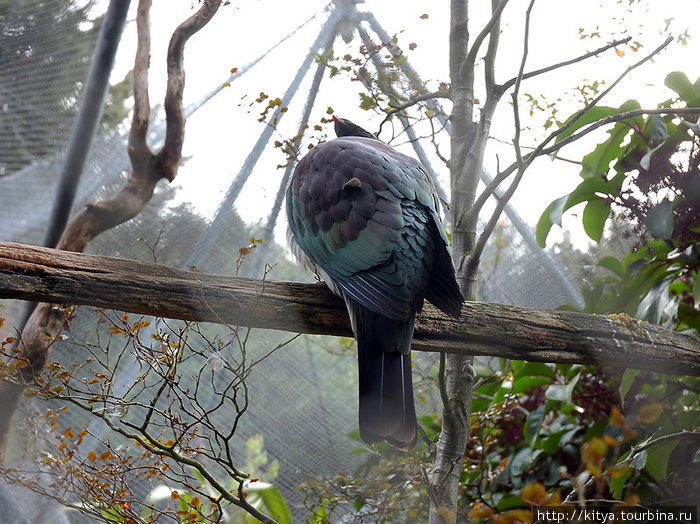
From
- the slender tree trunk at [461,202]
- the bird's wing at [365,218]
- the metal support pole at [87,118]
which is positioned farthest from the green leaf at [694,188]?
the metal support pole at [87,118]

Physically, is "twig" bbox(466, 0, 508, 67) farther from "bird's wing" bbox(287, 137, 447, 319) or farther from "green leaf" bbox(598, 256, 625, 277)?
"green leaf" bbox(598, 256, 625, 277)

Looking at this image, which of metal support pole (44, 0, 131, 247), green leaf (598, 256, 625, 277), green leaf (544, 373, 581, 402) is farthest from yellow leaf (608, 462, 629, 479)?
metal support pole (44, 0, 131, 247)

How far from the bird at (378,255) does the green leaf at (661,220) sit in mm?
518

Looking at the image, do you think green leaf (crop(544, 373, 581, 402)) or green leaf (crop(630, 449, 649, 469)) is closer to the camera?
green leaf (crop(630, 449, 649, 469))

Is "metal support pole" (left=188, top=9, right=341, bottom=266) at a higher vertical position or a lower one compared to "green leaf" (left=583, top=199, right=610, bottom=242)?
higher

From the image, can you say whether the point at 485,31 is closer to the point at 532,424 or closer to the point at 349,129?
the point at 349,129

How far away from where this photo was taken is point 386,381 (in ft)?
4.06

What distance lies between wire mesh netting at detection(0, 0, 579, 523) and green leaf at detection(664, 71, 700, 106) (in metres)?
0.68

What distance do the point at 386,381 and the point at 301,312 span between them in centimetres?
21

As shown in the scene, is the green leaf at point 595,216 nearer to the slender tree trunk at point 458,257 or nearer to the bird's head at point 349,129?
the slender tree trunk at point 458,257

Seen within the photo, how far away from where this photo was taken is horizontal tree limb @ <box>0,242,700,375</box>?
3.59 ft

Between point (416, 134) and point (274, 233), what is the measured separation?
2.11ft

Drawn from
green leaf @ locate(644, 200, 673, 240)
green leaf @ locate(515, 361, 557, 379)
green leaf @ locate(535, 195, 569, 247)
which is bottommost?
green leaf @ locate(515, 361, 557, 379)

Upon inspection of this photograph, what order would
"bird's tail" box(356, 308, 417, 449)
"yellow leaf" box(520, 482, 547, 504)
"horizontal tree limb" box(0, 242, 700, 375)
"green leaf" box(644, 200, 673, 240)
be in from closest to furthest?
"yellow leaf" box(520, 482, 547, 504) < "horizontal tree limb" box(0, 242, 700, 375) < "bird's tail" box(356, 308, 417, 449) < "green leaf" box(644, 200, 673, 240)
